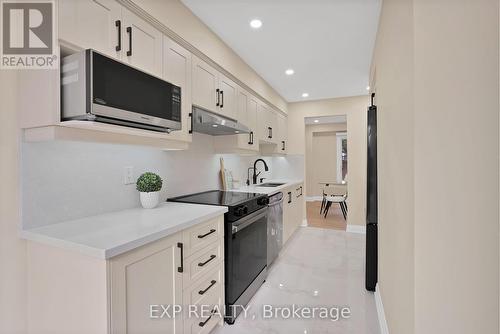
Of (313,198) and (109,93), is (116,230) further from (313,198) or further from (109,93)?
(313,198)

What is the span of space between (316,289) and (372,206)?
1008 mm

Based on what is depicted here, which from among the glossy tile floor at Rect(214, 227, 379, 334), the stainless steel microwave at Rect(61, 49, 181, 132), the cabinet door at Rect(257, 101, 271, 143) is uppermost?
the cabinet door at Rect(257, 101, 271, 143)

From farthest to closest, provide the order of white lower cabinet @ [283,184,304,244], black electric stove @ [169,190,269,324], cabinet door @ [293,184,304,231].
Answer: cabinet door @ [293,184,304,231]
white lower cabinet @ [283,184,304,244]
black electric stove @ [169,190,269,324]

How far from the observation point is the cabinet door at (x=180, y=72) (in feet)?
5.76

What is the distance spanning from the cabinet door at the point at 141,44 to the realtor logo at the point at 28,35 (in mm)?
357

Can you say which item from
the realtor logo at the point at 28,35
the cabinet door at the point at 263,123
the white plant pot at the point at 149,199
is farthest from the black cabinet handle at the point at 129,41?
the cabinet door at the point at 263,123

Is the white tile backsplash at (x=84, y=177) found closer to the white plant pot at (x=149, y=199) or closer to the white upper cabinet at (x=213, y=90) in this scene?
the white plant pot at (x=149, y=199)

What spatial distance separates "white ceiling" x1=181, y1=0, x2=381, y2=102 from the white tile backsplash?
1.27 metres

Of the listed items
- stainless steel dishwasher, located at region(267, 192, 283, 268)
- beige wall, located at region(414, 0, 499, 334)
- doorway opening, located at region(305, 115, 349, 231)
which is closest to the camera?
beige wall, located at region(414, 0, 499, 334)

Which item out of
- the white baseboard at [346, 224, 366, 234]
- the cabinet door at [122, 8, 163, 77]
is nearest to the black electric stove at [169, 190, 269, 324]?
the cabinet door at [122, 8, 163, 77]

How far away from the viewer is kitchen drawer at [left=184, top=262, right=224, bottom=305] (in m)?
1.51

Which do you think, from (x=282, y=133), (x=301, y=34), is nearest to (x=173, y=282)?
(x=301, y=34)

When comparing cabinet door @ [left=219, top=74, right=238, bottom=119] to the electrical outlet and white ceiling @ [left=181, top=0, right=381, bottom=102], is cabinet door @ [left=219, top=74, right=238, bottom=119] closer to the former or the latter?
white ceiling @ [left=181, top=0, right=381, bottom=102]

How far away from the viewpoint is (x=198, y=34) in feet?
6.79
